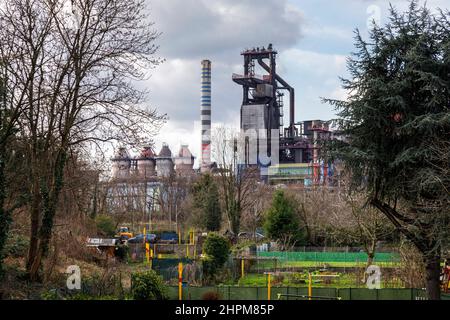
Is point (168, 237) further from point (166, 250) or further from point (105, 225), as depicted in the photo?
point (105, 225)

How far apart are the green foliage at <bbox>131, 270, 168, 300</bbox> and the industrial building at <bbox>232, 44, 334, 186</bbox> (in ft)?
269

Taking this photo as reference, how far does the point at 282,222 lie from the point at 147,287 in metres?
25.0

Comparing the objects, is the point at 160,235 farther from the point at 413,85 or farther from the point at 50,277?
the point at 413,85

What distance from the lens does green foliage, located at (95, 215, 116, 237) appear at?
42.3m

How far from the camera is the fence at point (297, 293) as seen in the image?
19.8 meters

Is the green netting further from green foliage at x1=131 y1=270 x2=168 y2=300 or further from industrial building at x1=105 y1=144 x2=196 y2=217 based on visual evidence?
green foliage at x1=131 y1=270 x2=168 y2=300

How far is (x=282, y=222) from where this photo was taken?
42.7 metres

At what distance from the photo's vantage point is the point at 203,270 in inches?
1087

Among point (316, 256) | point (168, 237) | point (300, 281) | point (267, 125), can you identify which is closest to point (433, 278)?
point (300, 281)

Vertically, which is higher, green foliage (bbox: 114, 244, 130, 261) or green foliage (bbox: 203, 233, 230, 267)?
green foliage (bbox: 203, 233, 230, 267)

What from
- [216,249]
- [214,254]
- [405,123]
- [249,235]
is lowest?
[249,235]

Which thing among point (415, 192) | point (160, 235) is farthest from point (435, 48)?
point (160, 235)

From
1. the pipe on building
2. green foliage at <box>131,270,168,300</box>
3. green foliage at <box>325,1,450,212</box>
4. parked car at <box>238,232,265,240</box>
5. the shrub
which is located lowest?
parked car at <box>238,232,265,240</box>

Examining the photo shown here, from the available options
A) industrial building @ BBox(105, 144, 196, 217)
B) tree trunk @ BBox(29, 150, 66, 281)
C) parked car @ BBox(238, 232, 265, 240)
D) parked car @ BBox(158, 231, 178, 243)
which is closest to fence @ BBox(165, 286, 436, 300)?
tree trunk @ BBox(29, 150, 66, 281)
